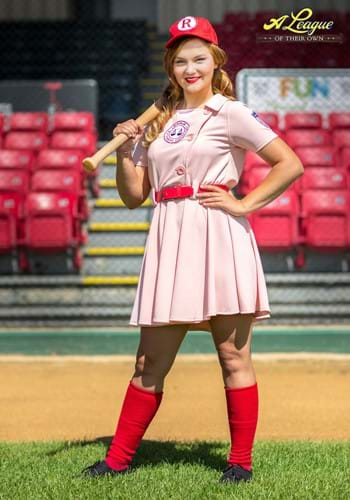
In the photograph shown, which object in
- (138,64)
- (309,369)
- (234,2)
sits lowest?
(309,369)

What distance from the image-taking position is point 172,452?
386 centimetres

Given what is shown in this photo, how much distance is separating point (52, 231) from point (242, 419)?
5887 mm

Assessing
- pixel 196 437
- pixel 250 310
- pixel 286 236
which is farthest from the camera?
pixel 286 236

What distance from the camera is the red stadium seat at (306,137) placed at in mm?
10352

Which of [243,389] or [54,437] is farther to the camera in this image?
[54,437]

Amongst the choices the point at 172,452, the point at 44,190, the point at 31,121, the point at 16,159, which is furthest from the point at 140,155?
the point at 31,121

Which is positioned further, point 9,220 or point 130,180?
point 9,220

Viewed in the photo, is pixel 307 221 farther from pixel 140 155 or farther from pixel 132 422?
pixel 132 422

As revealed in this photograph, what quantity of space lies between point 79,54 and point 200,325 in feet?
38.9

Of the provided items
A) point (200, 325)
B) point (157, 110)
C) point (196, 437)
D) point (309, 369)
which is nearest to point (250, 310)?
point (200, 325)

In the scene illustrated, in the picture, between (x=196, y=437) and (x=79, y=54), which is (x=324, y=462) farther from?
(x=79, y=54)

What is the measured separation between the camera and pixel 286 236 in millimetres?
8867

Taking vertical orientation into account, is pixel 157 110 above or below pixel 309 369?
above

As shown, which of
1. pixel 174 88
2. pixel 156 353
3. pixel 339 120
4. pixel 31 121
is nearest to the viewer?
pixel 156 353
